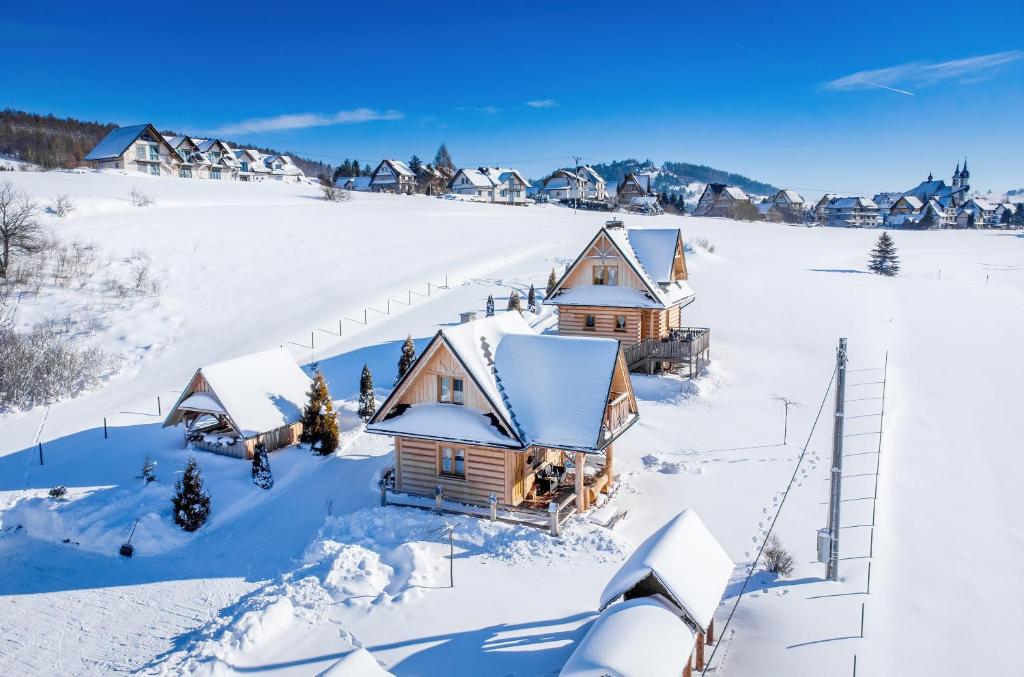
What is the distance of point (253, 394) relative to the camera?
23.5 meters

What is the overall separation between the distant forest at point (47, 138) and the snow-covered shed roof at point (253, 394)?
72684 mm

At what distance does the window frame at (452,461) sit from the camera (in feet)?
61.2

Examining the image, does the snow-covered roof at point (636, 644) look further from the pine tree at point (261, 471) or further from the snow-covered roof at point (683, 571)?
the pine tree at point (261, 471)

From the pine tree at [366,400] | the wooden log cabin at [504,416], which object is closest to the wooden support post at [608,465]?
the wooden log cabin at [504,416]

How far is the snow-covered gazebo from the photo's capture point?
10.5 meters

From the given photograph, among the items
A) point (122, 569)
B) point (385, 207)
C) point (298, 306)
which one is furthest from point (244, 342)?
point (385, 207)

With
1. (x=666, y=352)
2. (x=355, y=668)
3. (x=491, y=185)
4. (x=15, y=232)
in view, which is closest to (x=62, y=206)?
(x=15, y=232)

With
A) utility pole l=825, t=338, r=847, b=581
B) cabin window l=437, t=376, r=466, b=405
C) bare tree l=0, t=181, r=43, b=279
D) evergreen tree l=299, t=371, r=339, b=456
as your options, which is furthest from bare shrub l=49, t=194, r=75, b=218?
utility pole l=825, t=338, r=847, b=581

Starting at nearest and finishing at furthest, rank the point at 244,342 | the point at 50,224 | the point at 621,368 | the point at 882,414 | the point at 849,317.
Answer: the point at 621,368 < the point at 882,414 < the point at 244,342 < the point at 849,317 < the point at 50,224

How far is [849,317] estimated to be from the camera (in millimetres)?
41062

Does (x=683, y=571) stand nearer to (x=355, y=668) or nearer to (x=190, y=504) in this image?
(x=355, y=668)

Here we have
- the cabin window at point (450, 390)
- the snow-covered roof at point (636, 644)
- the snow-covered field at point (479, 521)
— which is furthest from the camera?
the cabin window at point (450, 390)

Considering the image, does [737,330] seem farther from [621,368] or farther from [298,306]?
[298,306]

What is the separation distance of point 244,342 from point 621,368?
2360 centimetres
